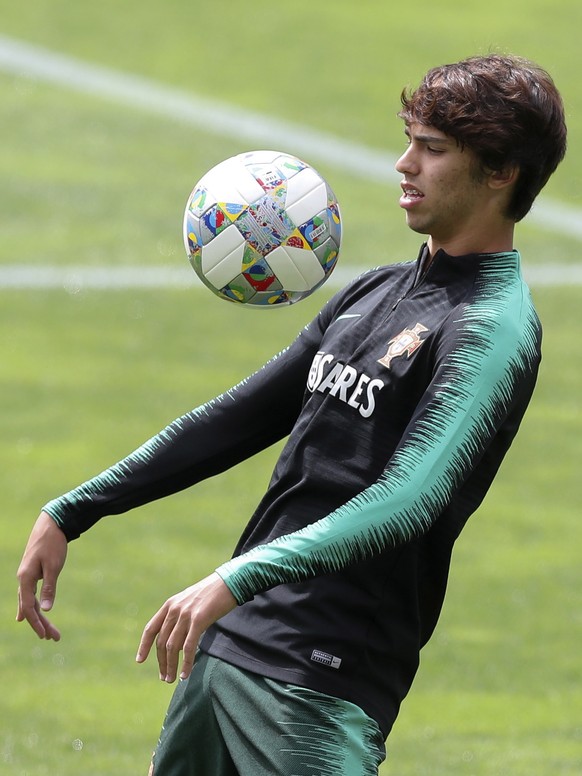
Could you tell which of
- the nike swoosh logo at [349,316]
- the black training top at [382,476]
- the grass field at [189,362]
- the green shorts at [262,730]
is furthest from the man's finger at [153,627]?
the grass field at [189,362]

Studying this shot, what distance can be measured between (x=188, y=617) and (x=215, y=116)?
46.7 ft

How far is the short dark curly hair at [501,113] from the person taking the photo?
3707 millimetres

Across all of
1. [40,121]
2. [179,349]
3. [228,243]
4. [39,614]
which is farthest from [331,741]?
[40,121]

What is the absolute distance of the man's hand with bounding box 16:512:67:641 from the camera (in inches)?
156

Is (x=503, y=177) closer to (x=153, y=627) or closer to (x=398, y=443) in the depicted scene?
(x=398, y=443)

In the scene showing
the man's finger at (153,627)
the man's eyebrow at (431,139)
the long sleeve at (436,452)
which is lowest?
the man's finger at (153,627)

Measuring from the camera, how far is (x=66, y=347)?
12484mm

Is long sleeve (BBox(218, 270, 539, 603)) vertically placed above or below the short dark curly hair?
below

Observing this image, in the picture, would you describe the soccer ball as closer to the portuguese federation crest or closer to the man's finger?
the portuguese federation crest

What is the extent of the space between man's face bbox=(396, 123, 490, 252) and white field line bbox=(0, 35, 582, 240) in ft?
37.7

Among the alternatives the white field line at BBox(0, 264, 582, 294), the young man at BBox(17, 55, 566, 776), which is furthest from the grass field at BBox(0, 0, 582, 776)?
the young man at BBox(17, 55, 566, 776)

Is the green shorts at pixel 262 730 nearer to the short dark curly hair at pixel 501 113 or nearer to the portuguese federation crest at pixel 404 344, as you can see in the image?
the portuguese federation crest at pixel 404 344

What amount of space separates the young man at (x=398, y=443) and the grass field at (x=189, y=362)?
9.85 feet

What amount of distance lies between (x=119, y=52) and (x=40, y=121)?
2.52 m
